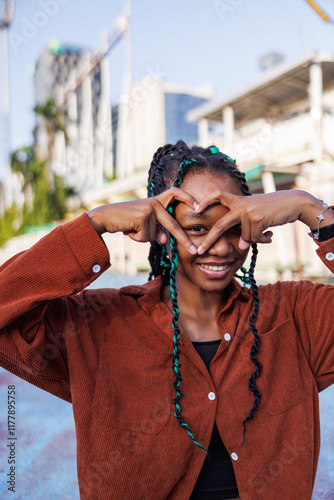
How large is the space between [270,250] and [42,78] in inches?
2888

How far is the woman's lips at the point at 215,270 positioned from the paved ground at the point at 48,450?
1.33m

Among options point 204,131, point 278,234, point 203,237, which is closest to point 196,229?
point 203,237

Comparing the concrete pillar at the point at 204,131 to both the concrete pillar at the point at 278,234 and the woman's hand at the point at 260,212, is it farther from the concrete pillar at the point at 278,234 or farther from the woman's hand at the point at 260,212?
the woman's hand at the point at 260,212

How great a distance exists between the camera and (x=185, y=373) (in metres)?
1.37

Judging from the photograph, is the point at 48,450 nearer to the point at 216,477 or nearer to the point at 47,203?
the point at 216,477

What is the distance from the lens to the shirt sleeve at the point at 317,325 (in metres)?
1.44

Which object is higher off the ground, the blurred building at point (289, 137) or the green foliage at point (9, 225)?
the blurred building at point (289, 137)

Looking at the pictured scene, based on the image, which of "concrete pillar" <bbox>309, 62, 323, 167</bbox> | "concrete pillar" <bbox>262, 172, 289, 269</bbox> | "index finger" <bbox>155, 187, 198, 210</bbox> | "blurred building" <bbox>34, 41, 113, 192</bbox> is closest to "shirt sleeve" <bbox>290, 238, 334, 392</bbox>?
"index finger" <bbox>155, 187, 198, 210</bbox>

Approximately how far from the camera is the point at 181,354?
4.59 ft

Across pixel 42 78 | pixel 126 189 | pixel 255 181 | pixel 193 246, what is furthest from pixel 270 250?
pixel 42 78

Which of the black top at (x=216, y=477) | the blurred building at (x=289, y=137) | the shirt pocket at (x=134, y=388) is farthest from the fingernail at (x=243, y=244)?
the blurred building at (x=289, y=137)

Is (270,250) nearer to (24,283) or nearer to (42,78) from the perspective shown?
(24,283)

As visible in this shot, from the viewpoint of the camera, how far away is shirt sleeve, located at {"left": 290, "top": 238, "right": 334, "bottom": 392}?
1440 mm

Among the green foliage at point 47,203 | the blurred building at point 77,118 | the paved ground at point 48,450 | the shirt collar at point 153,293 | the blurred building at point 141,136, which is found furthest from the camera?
the blurred building at point 77,118
